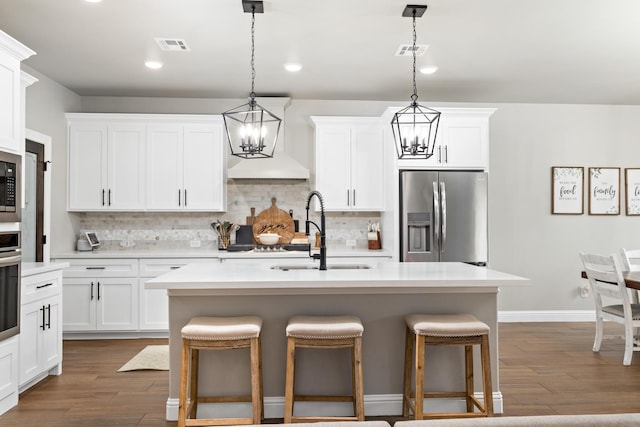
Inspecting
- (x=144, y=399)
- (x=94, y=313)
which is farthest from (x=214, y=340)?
(x=94, y=313)

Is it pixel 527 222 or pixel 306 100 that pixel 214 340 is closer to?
pixel 306 100

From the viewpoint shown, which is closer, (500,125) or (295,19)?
(295,19)

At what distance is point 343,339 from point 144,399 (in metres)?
1.59

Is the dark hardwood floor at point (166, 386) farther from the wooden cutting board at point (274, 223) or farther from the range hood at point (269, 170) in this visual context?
the range hood at point (269, 170)

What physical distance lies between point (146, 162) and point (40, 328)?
7.18 ft

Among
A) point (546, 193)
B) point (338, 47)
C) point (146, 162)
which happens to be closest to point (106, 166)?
point (146, 162)

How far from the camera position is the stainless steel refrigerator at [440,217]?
16.2 ft

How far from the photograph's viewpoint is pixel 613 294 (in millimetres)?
4297

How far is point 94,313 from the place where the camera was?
494cm

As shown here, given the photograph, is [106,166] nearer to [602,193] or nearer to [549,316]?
[549,316]

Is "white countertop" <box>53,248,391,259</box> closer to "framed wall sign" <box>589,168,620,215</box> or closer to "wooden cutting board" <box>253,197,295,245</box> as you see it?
"wooden cutting board" <box>253,197,295,245</box>

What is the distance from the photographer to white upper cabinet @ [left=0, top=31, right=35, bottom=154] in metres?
3.11

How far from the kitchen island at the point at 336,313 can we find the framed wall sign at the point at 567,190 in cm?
337

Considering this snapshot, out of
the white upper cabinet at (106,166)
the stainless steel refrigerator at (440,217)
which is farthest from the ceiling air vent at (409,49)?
the white upper cabinet at (106,166)
